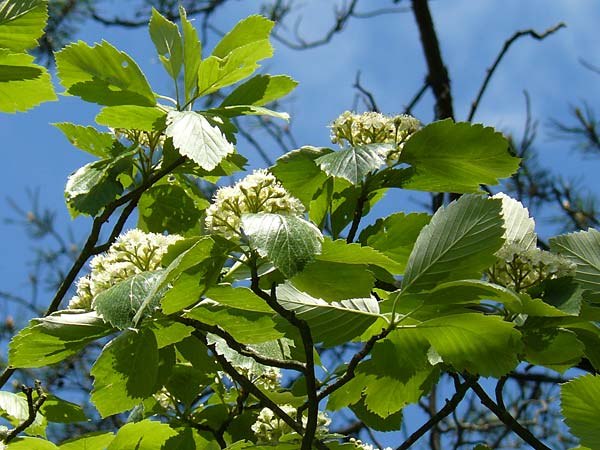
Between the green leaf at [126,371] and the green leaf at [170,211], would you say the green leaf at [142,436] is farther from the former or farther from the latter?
the green leaf at [170,211]

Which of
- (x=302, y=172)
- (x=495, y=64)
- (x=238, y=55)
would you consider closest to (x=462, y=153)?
(x=302, y=172)

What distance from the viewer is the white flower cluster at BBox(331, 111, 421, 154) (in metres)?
1.50

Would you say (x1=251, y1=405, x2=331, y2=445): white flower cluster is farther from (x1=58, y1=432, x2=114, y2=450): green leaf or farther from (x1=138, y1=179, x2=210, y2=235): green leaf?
(x1=138, y1=179, x2=210, y2=235): green leaf

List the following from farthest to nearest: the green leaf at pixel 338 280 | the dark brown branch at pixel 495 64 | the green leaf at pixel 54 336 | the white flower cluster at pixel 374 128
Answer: the dark brown branch at pixel 495 64 < the white flower cluster at pixel 374 128 < the green leaf at pixel 54 336 < the green leaf at pixel 338 280

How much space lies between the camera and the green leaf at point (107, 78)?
1.57m

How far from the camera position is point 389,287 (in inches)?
65.8

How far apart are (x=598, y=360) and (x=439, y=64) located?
1.85 m

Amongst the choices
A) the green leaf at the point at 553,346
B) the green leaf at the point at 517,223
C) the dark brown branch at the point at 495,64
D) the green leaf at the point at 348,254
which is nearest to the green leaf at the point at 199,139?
the green leaf at the point at 348,254

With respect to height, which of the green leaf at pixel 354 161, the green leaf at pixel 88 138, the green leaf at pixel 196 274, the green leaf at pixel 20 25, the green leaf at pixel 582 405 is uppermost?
the green leaf at pixel 20 25

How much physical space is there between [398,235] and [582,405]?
0.40 metres

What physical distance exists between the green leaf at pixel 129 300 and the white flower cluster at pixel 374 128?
48 centimetres

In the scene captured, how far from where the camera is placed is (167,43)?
5.47 ft

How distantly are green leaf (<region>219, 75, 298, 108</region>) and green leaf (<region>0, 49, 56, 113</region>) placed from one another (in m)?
0.35

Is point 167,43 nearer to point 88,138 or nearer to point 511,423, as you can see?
point 88,138
